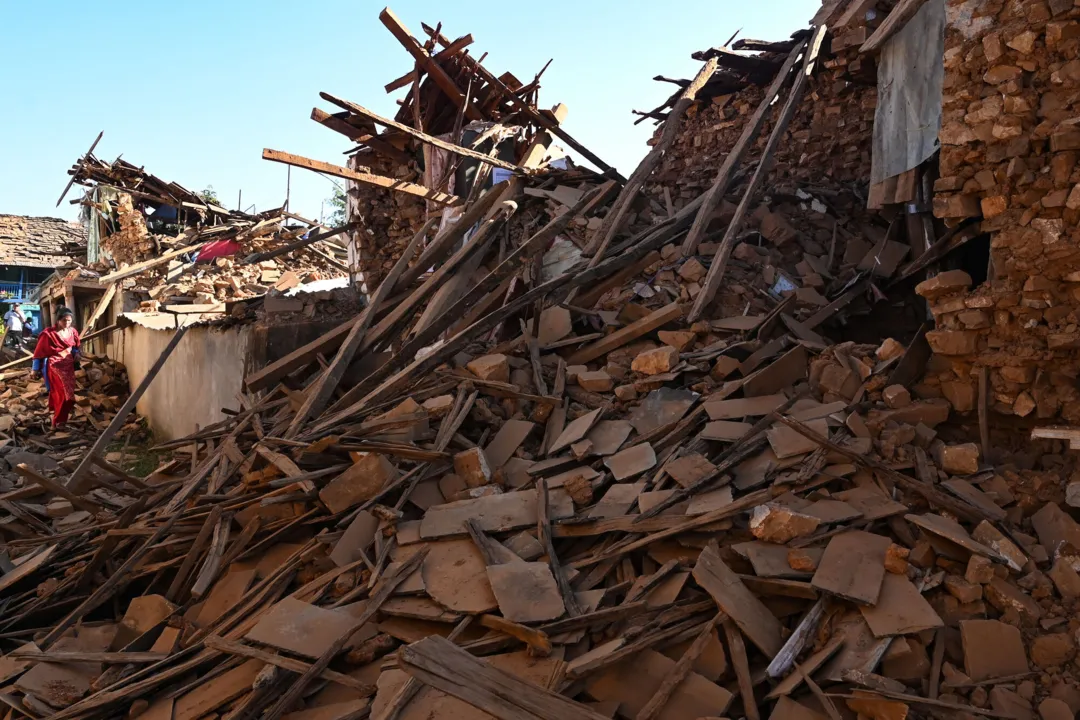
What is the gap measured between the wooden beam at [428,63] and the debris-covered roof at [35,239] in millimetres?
21515

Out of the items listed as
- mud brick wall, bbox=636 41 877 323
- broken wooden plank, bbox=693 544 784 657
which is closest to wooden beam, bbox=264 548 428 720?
broken wooden plank, bbox=693 544 784 657

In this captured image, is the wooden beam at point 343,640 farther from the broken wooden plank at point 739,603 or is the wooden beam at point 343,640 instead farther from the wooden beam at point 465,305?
the wooden beam at point 465,305

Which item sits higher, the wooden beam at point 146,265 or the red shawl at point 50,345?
the wooden beam at point 146,265

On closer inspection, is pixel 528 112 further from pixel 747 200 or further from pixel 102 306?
pixel 102 306

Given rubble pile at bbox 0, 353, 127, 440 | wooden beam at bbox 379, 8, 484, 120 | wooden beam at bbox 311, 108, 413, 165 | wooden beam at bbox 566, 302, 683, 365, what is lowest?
rubble pile at bbox 0, 353, 127, 440

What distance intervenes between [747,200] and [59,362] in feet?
32.2

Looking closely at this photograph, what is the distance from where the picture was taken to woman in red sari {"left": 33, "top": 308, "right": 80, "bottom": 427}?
32.9ft

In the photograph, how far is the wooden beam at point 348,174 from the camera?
6223mm

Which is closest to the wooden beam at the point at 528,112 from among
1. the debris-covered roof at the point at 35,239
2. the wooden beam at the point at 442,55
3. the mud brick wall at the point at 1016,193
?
the wooden beam at the point at 442,55

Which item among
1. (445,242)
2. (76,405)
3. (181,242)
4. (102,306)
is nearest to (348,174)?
(445,242)

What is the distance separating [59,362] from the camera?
10117 mm

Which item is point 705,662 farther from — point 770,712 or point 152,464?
point 152,464

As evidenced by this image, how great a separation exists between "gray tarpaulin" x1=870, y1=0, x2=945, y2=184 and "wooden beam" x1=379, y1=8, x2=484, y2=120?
506 centimetres

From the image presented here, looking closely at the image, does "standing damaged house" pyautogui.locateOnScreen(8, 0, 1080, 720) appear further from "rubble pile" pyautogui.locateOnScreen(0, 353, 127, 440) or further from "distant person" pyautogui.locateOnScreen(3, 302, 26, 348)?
"distant person" pyautogui.locateOnScreen(3, 302, 26, 348)
